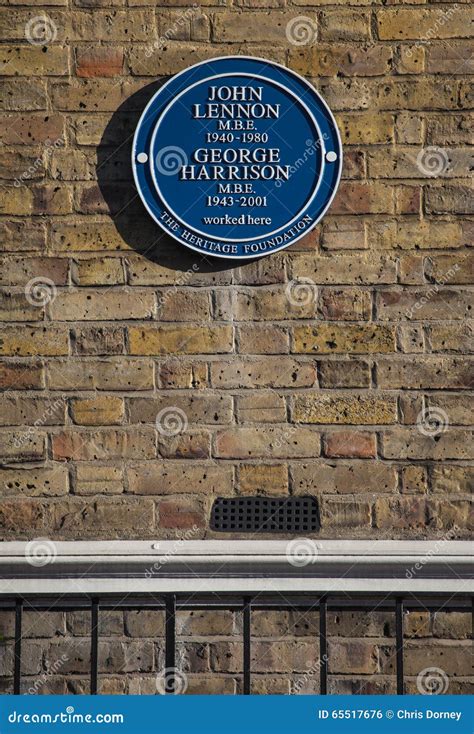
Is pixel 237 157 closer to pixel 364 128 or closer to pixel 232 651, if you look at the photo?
pixel 364 128

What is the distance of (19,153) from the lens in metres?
3.42

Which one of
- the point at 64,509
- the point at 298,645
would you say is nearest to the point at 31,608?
the point at 64,509

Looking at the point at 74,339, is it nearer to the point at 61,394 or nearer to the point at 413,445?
the point at 61,394

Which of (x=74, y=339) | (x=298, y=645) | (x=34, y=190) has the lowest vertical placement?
(x=298, y=645)

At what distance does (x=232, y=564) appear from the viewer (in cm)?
319

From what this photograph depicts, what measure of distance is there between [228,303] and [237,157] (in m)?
0.49

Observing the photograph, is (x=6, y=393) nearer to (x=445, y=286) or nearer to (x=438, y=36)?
(x=445, y=286)

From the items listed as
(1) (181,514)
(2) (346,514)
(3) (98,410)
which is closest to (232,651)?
(1) (181,514)

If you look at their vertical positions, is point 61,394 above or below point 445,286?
A: below

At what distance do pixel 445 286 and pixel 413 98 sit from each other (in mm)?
650

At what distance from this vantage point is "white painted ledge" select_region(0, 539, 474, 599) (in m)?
3.02

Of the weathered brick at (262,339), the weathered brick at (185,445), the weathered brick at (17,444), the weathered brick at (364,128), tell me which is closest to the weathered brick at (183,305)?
the weathered brick at (262,339)

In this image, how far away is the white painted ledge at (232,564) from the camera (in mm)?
3018

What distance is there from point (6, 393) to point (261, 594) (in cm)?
108
